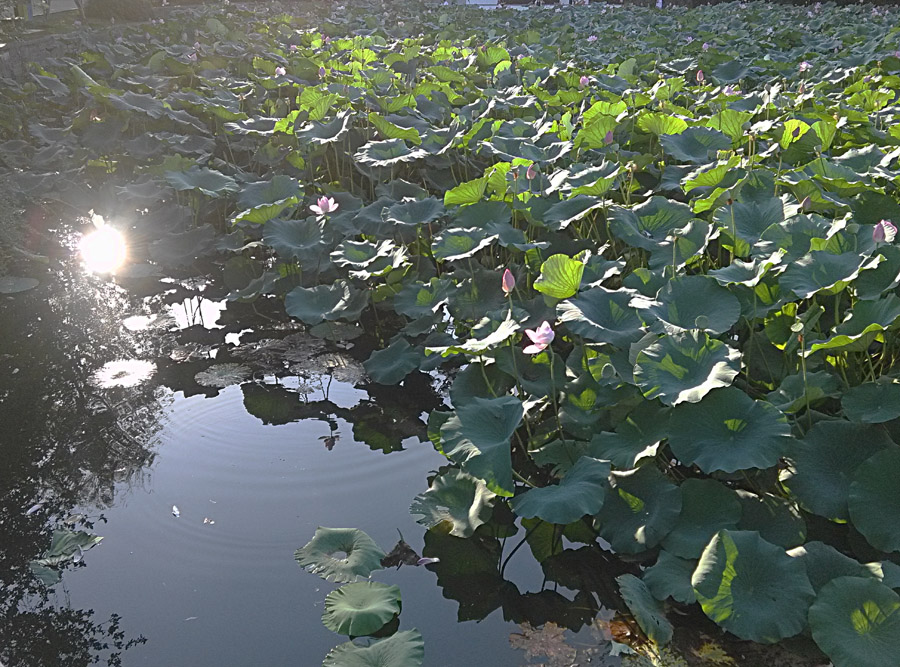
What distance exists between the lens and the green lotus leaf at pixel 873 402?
1.50 m

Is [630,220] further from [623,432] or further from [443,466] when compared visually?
[443,466]

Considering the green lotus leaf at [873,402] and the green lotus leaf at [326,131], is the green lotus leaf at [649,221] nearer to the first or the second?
the green lotus leaf at [873,402]

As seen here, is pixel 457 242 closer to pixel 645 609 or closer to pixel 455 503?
pixel 455 503

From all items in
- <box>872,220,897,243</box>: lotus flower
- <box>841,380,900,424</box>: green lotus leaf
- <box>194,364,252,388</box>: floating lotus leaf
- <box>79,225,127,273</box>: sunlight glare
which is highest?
<box>872,220,897,243</box>: lotus flower

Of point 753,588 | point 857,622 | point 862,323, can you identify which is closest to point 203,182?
point 862,323

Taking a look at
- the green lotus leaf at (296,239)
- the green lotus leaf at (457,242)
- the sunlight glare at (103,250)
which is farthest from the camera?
the sunlight glare at (103,250)

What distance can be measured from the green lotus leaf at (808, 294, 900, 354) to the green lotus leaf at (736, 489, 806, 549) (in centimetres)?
31

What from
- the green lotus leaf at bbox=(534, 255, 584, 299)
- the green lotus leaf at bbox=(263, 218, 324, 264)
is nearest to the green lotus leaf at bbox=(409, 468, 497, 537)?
the green lotus leaf at bbox=(534, 255, 584, 299)

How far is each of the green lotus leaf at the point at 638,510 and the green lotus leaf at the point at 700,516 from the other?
0.9 inches

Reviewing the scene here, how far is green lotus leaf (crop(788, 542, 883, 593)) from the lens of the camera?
1.36m

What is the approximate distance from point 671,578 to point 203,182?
8.36 ft

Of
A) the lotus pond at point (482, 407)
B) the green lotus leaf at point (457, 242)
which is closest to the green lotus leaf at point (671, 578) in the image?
the lotus pond at point (482, 407)

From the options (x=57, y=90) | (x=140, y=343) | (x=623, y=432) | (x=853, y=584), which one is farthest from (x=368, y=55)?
(x=853, y=584)

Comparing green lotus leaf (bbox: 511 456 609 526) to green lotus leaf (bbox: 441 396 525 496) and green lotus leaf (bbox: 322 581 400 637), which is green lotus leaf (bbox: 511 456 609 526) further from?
green lotus leaf (bbox: 322 581 400 637)
